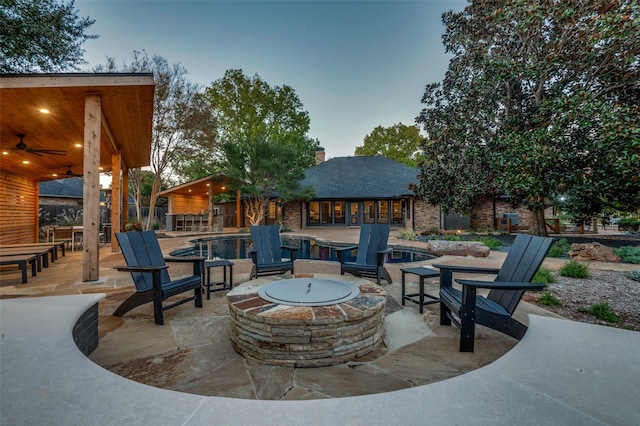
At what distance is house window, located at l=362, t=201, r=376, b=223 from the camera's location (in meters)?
19.1

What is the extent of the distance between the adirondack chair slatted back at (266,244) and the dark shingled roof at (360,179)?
13.3 m

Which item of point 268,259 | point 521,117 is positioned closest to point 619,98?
point 521,117

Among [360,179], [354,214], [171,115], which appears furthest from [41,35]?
[360,179]

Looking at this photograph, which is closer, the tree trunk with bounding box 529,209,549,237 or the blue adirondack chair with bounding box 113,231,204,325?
the blue adirondack chair with bounding box 113,231,204,325

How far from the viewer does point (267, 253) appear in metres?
4.77

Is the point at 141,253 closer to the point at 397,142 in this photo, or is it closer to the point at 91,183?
the point at 91,183

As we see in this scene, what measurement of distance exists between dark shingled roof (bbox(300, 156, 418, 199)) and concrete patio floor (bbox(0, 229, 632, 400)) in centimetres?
1495

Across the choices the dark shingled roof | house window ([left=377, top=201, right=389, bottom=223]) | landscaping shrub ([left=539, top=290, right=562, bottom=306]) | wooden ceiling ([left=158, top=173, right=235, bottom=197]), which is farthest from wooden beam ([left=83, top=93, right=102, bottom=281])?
house window ([left=377, top=201, right=389, bottom=223])

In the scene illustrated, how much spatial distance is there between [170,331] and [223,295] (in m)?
1.21

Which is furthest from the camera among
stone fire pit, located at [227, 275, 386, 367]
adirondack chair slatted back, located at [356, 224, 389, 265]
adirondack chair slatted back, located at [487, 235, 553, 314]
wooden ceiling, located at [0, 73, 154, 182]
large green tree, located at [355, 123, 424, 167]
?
large green tree, located at [355, 123, 424, 167]

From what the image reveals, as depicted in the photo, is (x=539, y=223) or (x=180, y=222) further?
(x=180, y=222)

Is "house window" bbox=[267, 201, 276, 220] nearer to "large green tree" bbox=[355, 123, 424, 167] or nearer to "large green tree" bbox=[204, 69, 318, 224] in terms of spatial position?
"large green tree" bbox=[204, 69, 318, 224]

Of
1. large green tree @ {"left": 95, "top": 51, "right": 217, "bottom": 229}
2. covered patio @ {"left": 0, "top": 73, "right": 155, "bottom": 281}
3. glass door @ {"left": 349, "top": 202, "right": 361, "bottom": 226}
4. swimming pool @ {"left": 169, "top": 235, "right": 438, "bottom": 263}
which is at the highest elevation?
large green tree @ {"left": 95, "top": 51, "right": 217, "bottom": 229}

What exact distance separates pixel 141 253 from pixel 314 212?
54.6 ft
